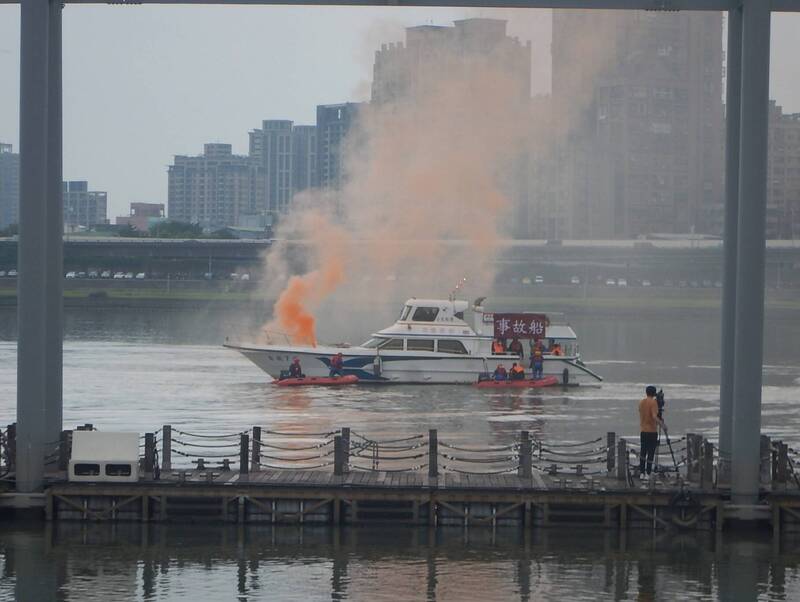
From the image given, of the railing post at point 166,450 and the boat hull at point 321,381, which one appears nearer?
the railing post at point 166,450

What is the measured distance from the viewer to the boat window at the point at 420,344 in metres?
59.6

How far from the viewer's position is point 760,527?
25406 millimetres

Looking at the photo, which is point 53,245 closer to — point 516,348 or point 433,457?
point 433,457

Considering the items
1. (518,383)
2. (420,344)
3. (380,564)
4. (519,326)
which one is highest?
(519,326)

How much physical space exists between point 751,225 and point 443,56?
79272mm

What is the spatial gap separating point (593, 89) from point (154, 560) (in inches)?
5075

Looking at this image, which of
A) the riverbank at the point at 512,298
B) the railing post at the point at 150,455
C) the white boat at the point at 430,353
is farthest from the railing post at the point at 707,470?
A: the riverbank at the point at 512,298

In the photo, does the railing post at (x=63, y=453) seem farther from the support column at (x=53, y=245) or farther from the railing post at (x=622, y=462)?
the railing post at (x=622, y=462)

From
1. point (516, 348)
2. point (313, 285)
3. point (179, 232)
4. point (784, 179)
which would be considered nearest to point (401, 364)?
point (516, 348)

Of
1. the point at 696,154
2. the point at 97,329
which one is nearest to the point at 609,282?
the point at 696,154

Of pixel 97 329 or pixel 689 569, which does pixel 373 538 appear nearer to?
pixel 689 569

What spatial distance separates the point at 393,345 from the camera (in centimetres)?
5969

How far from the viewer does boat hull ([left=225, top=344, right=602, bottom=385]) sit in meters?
59.0

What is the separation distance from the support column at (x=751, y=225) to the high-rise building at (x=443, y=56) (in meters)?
68.7
